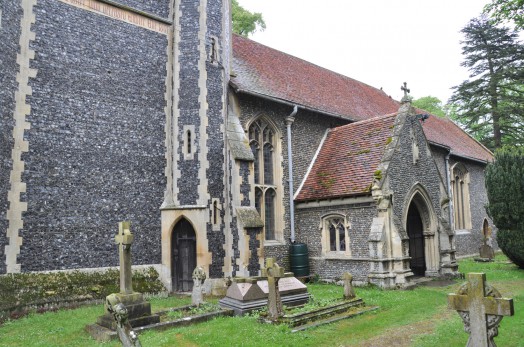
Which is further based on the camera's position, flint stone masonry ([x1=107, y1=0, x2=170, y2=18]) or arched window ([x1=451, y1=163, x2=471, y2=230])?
arched window ([x1=451, y1=163, x2=471, y2=230])

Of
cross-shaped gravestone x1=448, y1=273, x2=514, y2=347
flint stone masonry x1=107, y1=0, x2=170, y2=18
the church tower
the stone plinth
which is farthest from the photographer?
Answer: flint stone masonry x1=107, y1=0, x2=170, y2=18

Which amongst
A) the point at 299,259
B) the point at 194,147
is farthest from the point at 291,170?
the point at 194,147

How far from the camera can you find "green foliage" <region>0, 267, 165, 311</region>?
10.2m

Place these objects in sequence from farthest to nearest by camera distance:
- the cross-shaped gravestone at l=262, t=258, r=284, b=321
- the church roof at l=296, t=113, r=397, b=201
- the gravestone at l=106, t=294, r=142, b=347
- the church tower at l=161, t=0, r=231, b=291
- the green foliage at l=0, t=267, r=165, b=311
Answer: the church roof at l=296, t=113, r=397, b=201 → the church tower at l=161, t=0, r=231, b=291 → the green foliage at l=0, t=267, r=165, b=311 → the cross-shaped gravestone at l=262, t=258, r=284, b=321 → the gravestone at l=106, t=294, r=142, b=347

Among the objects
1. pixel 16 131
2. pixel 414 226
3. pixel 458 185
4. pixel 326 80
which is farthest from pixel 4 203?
pixel 458 185

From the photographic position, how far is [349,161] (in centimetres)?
1576

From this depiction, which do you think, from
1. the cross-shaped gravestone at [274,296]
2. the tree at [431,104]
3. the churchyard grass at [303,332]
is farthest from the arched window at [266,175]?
the tree at [431,104]

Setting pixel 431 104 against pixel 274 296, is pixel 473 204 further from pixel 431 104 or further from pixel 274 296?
pixel 431 104

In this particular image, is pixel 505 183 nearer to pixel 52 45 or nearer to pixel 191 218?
pixel 191 218

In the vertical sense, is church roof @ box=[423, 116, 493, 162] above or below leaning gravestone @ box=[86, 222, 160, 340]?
above

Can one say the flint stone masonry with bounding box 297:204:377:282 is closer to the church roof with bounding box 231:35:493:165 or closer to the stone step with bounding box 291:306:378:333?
the stone step with bounding box 291:306:378:333

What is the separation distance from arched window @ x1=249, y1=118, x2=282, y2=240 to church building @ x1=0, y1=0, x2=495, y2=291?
0.05 m

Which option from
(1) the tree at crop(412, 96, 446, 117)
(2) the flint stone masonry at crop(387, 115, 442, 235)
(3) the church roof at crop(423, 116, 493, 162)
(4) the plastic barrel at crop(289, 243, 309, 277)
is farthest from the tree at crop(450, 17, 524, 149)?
(4) the plastic barrel at crop(289, 243, 309, 277)

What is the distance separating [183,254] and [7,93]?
21.1 ft
